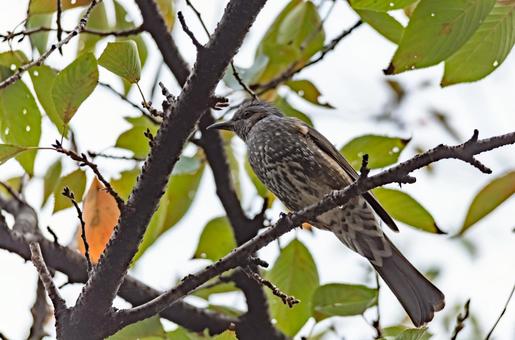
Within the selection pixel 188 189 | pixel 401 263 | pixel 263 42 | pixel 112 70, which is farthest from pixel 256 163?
pixel 112 70

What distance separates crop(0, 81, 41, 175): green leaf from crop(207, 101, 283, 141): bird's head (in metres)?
1.54

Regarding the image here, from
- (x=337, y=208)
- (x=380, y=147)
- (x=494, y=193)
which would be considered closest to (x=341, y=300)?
(x=337, y=208)

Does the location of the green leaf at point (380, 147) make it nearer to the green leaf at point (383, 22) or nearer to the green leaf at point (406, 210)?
the green leaf at point (406, 210)

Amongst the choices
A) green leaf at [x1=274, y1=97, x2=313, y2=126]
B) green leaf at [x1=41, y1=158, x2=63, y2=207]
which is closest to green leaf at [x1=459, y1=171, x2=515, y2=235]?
green leaf at [x1=274, y1=97, x2=313, y2=126]

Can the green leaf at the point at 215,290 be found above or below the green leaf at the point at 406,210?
above

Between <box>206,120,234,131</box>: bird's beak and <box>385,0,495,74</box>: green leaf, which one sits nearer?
<box>385,0,495,74</box>: green leaf

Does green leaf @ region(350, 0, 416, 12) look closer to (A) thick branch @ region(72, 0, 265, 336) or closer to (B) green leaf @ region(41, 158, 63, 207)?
(A) thick branch @ region(72, 0, 265, 336)

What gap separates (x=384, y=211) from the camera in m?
3.34

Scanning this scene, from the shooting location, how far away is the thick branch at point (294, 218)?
2111 mm

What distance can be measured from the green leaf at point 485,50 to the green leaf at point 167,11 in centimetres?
172

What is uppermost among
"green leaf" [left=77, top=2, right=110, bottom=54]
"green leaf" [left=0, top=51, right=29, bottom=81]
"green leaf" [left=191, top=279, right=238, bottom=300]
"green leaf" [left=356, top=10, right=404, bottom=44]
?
"green leaf" [left=77, top=2, right=110, bottom=54]

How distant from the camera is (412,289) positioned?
11.5 ft

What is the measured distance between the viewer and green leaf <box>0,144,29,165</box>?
2420 mm

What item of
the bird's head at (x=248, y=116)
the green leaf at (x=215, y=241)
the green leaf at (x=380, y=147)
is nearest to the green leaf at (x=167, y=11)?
the bird's head at (x=248, y=116)
